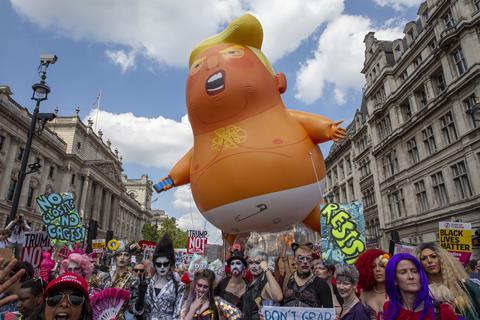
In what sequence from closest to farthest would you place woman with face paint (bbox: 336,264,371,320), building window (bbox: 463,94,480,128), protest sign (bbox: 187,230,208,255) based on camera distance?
woman with face paint (bbox: 336,264,371,320) < protest sign (bbox: 187,230,208,255) < building window (bbox: 463,94,480,128)

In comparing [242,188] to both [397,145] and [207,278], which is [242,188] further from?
[397,145]

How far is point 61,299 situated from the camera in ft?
7.95

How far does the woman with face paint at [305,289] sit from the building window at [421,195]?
2477 cm

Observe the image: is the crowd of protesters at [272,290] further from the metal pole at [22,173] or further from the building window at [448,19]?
the building window at [448,19]

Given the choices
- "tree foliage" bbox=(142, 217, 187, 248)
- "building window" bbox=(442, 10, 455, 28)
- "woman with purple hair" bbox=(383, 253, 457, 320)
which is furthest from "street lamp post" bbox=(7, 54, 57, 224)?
"tree foliage" bbox=(142, 217, 187, 248)

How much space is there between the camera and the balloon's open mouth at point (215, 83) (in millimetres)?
7332

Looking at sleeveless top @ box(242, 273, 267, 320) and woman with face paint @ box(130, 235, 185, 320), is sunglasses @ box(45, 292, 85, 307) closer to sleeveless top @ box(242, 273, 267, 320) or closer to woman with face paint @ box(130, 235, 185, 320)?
woman with face paint @ box(130, 235, 185, 320)

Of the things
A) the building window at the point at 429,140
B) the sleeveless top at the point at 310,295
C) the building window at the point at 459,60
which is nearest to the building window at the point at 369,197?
the building window at the point at 429,140

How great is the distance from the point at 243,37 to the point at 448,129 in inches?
810

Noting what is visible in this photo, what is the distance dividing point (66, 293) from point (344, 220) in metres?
5.56

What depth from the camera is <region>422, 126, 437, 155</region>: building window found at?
24422 millimetres

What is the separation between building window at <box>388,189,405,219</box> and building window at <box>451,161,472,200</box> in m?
6.22

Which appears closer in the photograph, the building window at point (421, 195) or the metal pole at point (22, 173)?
the metal pole at point (22, 173)

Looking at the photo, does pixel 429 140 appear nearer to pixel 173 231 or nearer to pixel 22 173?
pixel 22 173
